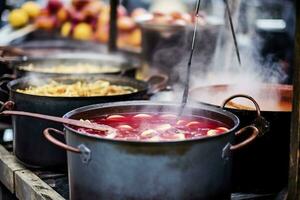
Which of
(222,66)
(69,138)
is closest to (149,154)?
(69,138)

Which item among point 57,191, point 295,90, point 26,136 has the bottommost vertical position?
point 57,191

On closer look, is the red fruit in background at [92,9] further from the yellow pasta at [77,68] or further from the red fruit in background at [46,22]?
the yellow pasta at [77,68]

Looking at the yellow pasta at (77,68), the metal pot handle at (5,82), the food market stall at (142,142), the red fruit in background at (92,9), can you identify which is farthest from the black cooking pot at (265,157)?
the red fruit in background at (92,9)

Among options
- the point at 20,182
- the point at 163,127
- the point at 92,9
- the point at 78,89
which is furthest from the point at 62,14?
the point at 163,127

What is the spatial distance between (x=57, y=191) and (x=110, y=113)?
581mm

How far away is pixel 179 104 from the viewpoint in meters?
2.80

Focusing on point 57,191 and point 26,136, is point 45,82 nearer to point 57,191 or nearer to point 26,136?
point 26,136

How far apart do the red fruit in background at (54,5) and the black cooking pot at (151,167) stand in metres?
5.67

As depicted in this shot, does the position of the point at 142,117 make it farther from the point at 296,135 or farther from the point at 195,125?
the point at 296,135

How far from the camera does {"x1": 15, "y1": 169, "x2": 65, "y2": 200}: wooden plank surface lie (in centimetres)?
284

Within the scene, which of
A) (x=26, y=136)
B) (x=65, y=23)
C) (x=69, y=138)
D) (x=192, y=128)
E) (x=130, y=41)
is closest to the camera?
(x=69, y=138)

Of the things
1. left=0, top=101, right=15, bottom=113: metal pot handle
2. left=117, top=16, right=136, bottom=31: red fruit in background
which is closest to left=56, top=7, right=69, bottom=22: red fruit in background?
left=117, top=16, right=136, bottom=31: red fruit in background

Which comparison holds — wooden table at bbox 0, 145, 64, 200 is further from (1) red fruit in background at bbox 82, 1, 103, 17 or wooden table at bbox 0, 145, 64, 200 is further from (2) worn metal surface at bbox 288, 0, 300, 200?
(1) red fruit in background at bbox 82, 1, 103, 17

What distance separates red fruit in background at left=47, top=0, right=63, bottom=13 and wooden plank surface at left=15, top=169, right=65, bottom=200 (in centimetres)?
478
